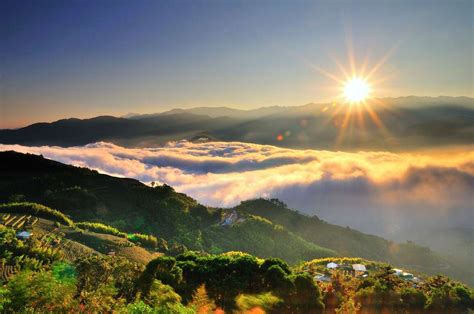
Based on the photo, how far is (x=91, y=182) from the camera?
156 metres

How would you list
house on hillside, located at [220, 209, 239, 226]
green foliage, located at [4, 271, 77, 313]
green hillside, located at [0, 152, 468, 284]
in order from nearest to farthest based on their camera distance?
green foliage, located at [4, 271, 77, 313] → green hillside, located at [0, 152, 468, 284] → house on hillside, located at [220, 209, 239, 226]

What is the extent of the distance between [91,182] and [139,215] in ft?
92.3

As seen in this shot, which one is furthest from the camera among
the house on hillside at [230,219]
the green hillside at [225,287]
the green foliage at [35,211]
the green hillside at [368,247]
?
the green hillside at [368,247]

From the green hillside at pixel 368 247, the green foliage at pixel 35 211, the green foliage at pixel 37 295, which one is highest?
the green foliage at pixel 37 295

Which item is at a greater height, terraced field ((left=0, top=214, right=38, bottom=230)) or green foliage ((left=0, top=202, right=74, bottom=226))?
green foliage ((left=0, top=202, right=74, bottom=226))

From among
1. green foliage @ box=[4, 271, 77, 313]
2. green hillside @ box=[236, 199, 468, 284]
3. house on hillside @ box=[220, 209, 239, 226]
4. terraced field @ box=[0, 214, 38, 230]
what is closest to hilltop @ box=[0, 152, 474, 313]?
green foliage @ box=[4, 271, 77, 313]

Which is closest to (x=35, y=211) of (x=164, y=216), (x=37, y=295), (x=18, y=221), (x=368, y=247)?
(x=18, y=221)

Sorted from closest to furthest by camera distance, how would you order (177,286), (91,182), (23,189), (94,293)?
1. (94,293)
2. (177,286)
3. (23,189)
4. (91,182)

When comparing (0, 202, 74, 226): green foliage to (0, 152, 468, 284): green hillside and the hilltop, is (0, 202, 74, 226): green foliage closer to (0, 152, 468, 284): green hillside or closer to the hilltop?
the hilltop

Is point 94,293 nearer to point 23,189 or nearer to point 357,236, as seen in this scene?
point 23,189

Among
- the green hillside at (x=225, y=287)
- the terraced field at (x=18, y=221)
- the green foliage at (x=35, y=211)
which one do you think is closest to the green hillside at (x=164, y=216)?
the green foliage at (x=35, y=211)

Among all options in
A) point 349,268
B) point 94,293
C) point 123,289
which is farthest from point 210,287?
point 349,268

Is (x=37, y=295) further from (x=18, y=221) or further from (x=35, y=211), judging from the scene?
(x=35, y=211)

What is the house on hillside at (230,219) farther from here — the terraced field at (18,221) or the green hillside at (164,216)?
the terraced field at (18,221)
